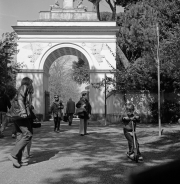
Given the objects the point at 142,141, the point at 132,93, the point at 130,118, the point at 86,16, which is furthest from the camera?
the point at 86,16

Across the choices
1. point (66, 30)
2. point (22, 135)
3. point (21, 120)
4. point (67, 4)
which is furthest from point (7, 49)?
point (67, 4)

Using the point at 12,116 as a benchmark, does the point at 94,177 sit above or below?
below

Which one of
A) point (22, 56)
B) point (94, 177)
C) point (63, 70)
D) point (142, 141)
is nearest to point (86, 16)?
point (22, 56)

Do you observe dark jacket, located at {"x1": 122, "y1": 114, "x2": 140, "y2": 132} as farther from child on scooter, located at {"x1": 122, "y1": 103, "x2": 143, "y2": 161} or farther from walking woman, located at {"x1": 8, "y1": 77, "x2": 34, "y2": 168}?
walking woman, located at {"x1": 8, "y1": 77, "x2": 34, "y2": 168}

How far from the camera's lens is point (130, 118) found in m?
6.65

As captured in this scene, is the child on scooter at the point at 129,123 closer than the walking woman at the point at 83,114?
Yes

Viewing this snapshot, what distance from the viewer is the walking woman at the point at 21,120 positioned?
575 cm

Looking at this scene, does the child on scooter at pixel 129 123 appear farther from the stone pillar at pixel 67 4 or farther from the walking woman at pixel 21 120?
the stone pillar at pixel 67 4

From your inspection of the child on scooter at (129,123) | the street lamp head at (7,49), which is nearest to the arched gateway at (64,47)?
the street lamp head at (7,49)

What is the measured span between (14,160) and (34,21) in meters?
21.2

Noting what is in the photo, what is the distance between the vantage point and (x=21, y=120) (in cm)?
604

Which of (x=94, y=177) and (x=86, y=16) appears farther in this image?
(x=86, y=16)

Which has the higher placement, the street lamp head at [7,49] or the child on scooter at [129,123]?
the street lamp head at [7,49]

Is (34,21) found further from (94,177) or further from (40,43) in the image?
(94,177)
